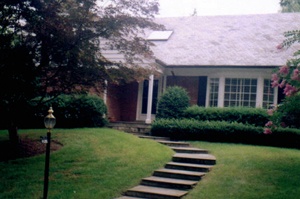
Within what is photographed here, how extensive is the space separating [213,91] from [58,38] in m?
8.69

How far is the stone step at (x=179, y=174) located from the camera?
812 cm

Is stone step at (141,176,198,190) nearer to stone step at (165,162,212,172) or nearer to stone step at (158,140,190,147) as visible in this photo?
stone step at (165,162,212,172)

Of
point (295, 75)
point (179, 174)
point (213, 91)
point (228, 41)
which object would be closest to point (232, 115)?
point (213, 91)

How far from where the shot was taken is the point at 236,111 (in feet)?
43.2

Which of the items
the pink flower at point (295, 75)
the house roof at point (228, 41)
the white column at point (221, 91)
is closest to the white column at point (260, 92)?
the house roof at point (228, 41)

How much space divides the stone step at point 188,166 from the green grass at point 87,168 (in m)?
0.27

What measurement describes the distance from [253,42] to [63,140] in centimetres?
1022

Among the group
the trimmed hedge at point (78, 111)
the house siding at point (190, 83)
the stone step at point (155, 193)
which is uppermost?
the house siding at point (190, 83)

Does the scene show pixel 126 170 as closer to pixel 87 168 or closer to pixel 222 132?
pixel 87 168

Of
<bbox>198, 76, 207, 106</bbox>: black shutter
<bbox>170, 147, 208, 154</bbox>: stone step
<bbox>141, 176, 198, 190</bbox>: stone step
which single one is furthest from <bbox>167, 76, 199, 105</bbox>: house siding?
<bbox>141, 176, 198, 190</bbox>: stone step

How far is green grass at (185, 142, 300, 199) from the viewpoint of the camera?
691 cm

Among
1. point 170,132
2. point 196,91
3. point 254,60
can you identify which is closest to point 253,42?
point 254,60

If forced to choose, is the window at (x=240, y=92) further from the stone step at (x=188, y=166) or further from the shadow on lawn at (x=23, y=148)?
the shadow on lawn at (x=23, y=148)

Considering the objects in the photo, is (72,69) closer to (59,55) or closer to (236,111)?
(59,55)
